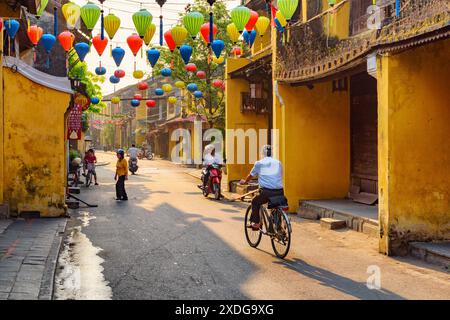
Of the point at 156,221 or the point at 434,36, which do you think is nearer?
the point at 434,36

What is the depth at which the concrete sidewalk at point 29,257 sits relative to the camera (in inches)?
242

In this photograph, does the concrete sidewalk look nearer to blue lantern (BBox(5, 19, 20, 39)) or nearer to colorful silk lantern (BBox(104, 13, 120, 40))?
blue lantern (BBox(5, 19, 20, 39))

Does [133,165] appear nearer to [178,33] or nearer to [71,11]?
[178,33]

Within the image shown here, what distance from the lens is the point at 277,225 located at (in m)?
8.71

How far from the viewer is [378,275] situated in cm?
744

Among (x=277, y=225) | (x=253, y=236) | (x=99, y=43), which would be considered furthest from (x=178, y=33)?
(x=277, y=225)

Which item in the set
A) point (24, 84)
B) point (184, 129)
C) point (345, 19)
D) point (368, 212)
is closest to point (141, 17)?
point (24, 84)

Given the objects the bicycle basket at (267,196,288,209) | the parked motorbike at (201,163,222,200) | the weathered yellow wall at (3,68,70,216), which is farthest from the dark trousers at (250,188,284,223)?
the parked motorbike at (201,163,222,200)

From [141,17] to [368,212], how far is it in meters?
6.89

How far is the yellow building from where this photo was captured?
894cm

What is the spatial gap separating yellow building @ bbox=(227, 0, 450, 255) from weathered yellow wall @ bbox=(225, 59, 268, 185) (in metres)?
6.23

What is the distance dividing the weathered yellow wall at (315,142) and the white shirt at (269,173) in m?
5.47

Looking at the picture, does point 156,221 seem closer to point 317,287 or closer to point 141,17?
point 141,17

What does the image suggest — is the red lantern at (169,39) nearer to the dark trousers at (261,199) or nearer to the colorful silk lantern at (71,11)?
the colorful silk lantern at (71,11)
